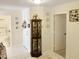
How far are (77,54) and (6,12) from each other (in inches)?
194

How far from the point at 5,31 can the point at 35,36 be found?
9.11 feet

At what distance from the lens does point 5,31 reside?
6.96 m

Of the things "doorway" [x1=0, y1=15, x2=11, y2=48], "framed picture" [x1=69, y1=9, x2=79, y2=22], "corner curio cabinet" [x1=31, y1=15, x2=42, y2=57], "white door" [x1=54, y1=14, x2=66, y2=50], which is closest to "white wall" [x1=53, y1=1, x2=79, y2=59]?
"framed picture" [x1=69, y1=9, x2=79, y2=22]

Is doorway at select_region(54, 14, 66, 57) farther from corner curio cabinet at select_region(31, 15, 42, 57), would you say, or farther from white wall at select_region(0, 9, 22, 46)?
white wall at select_region(0, 9, 22, 46)

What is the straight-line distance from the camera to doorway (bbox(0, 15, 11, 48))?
681 centimetres

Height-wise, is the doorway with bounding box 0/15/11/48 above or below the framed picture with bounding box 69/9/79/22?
below

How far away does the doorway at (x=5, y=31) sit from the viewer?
22.4 ft

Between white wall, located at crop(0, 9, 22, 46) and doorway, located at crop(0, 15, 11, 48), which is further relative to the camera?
white wall, located at crop(0, 9, 22, 46)

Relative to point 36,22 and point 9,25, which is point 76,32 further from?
point 9,25

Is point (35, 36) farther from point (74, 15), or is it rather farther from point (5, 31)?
point (5, 31)

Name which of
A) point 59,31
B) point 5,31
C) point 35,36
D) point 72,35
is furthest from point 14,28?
point 72,35

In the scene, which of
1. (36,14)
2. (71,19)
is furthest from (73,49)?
(36,14)

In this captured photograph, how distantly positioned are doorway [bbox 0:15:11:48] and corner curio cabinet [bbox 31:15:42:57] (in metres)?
2.45

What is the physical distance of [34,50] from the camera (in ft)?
16.8
